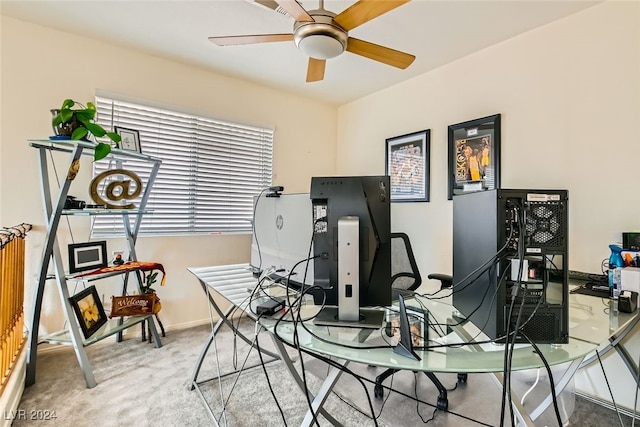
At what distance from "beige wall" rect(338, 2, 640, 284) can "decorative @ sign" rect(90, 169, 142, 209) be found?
253 cm

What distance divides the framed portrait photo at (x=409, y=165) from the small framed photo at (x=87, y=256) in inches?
104

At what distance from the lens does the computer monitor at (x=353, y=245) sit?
105 cm

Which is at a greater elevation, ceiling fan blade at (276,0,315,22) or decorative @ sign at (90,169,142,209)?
ceiling fan blade at (276,0,315,22)

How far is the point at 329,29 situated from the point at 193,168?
6.50 feet

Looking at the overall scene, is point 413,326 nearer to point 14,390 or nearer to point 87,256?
point 14,390

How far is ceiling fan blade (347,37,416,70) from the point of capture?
5.70 feet

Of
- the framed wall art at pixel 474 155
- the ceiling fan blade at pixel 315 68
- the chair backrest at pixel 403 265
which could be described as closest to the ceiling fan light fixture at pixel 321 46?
the ceiling fan blade at pixel 315 68

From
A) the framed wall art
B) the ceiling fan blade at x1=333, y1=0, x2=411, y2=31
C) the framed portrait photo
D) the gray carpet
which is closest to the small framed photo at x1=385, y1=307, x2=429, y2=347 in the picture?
the gray carpet

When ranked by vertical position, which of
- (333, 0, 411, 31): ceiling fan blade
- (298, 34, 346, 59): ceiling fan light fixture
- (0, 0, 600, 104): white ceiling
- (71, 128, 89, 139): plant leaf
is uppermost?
(0, 0, 600, 104): white ceiling

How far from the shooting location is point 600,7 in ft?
6.28

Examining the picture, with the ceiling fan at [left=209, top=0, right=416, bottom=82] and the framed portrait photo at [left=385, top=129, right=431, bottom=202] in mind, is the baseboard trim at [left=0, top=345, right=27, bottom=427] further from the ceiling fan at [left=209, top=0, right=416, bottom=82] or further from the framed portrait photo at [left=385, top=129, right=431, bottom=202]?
the framed portrait photo at [left=385, top=129, right=431, bottom=202]

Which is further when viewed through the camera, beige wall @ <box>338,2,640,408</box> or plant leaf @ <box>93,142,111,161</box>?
plant leaf @ <box>93,142,111,161</box>

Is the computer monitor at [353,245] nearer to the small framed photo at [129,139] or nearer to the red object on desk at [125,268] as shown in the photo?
the red object on desk at [125,268]

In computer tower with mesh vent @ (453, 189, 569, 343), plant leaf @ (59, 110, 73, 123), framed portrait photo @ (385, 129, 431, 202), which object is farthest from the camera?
framed portrait photo @ (385, 129, 431, 202)
